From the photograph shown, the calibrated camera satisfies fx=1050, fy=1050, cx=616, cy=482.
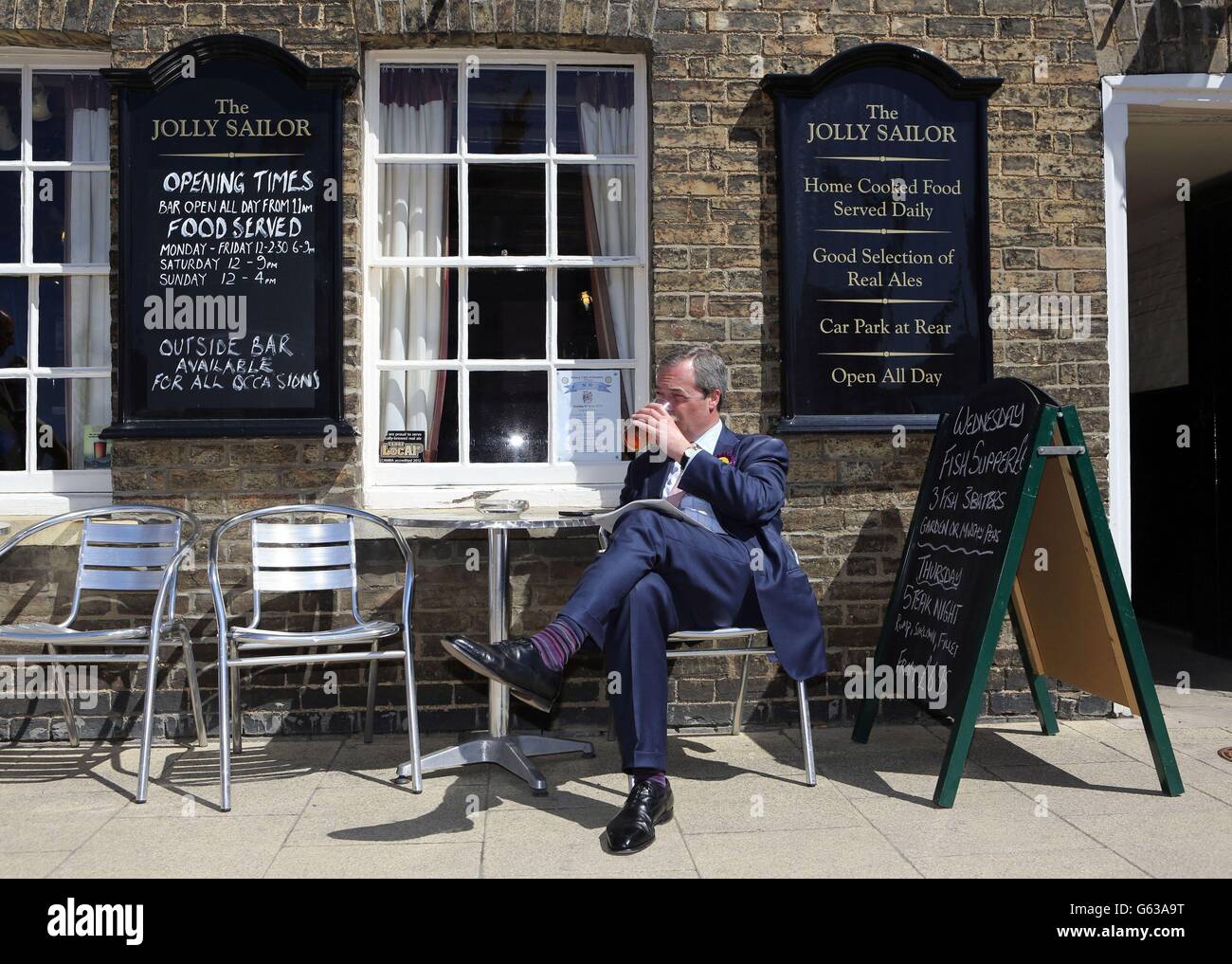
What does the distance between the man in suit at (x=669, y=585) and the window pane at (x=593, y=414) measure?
742 millimetres

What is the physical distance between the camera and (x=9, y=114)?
4.62 m

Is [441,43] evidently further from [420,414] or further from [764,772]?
[764,772]

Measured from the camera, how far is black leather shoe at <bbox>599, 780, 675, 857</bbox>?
299cm

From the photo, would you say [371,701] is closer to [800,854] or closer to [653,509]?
[653,509]

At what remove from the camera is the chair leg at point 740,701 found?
4.24 m

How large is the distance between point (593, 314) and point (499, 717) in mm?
1847

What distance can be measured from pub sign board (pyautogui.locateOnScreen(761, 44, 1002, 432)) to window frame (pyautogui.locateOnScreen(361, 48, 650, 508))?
0.65 meters

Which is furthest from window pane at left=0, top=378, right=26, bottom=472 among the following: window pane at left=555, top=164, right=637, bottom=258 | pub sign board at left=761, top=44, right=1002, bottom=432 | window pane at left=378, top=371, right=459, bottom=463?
pub sign board at left=761, top=44, right=1002, bottom=432

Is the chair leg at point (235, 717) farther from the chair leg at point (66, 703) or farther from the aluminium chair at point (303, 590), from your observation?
the chair leg at point (66, 703)

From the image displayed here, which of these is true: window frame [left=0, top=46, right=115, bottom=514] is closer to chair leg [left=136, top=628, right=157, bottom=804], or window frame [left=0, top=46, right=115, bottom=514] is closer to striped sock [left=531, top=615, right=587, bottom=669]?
chair leg [left=136, top=628, right=157, bottom=804]

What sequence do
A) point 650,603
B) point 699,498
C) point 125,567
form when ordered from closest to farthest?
point 650,603 → point 699,498 → point 125,567

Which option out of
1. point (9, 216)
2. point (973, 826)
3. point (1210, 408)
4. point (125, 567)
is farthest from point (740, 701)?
point (1210, 408)

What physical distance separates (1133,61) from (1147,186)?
214cm

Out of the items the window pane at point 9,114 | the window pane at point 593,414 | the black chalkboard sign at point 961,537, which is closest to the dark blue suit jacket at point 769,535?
the black chalkboard sign at point 961,537
